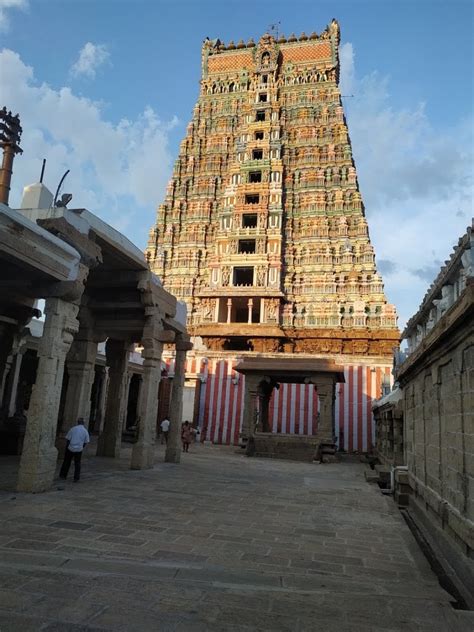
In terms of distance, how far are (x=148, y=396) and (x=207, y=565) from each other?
24.4ft

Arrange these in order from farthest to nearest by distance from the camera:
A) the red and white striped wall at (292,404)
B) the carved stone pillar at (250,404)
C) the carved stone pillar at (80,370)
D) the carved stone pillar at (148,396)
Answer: the red and white striped wall at (292,404) < the carved stone pillar at (250,404) < the carved stone pillar at (80,370) < the carved stone pillar at (148,396)

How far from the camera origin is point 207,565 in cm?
471

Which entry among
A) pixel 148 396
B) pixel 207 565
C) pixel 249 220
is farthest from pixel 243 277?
pixel 207 565

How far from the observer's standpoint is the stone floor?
3.42 meters

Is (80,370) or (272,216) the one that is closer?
(80,370)

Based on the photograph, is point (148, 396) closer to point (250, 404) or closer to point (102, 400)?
point (250, 404)

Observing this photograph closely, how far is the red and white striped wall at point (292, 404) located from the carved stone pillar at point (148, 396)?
11.9 metres

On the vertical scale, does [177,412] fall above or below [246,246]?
below

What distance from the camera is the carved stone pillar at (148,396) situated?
11578mm

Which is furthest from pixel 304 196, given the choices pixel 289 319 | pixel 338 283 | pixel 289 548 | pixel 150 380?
pixel 289 548

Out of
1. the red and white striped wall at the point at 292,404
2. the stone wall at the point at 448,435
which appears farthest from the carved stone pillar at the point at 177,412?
the red and white striped wall at the point at 292,404

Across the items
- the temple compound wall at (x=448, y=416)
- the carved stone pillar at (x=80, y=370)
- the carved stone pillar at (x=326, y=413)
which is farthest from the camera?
the carved stone pillar at (x=326, y=413)

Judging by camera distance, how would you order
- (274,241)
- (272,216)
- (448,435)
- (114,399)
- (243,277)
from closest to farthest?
(448,435) < (114,399) < (274,241) < (272,216) < (243,277)

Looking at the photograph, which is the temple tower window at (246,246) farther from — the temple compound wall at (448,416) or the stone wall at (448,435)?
the stone wall at (448,435)
